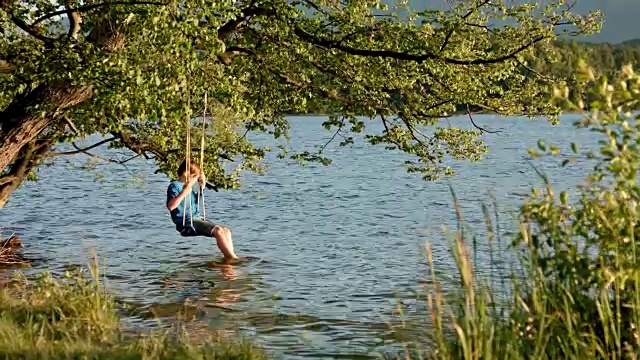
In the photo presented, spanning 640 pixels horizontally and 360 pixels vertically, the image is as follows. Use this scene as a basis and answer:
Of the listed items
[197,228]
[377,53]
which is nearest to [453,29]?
[377,53]

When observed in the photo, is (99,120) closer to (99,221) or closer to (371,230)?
(371,230)

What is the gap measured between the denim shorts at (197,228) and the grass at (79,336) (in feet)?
17.1

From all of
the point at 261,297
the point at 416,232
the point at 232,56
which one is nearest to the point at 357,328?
the point at 261,297

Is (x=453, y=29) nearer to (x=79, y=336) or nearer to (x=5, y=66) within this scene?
(x=5, y=66)

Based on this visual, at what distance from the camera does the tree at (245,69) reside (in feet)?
38.4

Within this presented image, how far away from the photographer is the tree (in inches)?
460

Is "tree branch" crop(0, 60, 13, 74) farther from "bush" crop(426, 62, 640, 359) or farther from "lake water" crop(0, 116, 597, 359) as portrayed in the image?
"bush" crop(426, 62, 640, 359)

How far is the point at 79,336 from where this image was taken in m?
9.16

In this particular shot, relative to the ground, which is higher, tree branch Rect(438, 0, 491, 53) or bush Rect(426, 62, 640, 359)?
tree branch Rect(438, 0, 491, 53)

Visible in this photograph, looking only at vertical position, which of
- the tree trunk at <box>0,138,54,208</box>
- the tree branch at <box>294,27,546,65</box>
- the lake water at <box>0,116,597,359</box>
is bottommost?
the lake water at <box>0,116,597,359</box>

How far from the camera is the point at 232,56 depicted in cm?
1520

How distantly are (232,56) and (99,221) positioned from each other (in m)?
14.1

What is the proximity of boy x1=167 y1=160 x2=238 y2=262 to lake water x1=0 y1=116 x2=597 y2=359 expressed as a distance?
68cm

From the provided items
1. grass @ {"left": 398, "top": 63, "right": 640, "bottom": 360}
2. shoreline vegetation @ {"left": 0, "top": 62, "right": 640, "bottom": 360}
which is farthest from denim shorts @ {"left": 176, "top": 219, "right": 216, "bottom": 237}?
grass @ {"left": 398, "top": 63, "right": 640, "bottom": 360}
